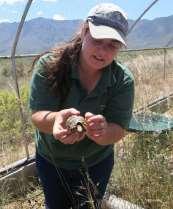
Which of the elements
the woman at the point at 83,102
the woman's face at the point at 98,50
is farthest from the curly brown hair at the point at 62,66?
the woman's face at the point at 98,50

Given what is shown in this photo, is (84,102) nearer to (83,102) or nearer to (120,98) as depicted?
(83,102)

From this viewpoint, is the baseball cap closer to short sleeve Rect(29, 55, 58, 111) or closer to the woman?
the woman

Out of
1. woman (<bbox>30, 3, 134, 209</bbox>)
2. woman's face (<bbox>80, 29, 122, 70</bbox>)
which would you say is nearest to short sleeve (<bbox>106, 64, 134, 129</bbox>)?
woman (<bbox>30, 3, 134, 209</bbox>)

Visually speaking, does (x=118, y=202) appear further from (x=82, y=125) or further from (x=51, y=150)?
(x=82, y=125)

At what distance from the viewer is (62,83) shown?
236 cm

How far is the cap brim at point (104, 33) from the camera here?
210 centimetres

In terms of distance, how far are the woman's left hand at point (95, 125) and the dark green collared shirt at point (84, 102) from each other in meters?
0.25

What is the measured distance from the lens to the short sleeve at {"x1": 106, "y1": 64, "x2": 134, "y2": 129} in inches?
96.7

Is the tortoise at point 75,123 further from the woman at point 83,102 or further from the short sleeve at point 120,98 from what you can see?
the short sleeve at point 120,98

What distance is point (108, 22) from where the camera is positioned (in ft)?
7.17

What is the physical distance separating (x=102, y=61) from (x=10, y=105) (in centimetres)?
383

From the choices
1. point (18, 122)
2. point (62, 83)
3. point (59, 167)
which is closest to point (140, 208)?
point (59, 167)

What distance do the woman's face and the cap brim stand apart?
1.5 inches

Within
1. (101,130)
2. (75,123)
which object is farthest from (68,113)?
(101,130)
